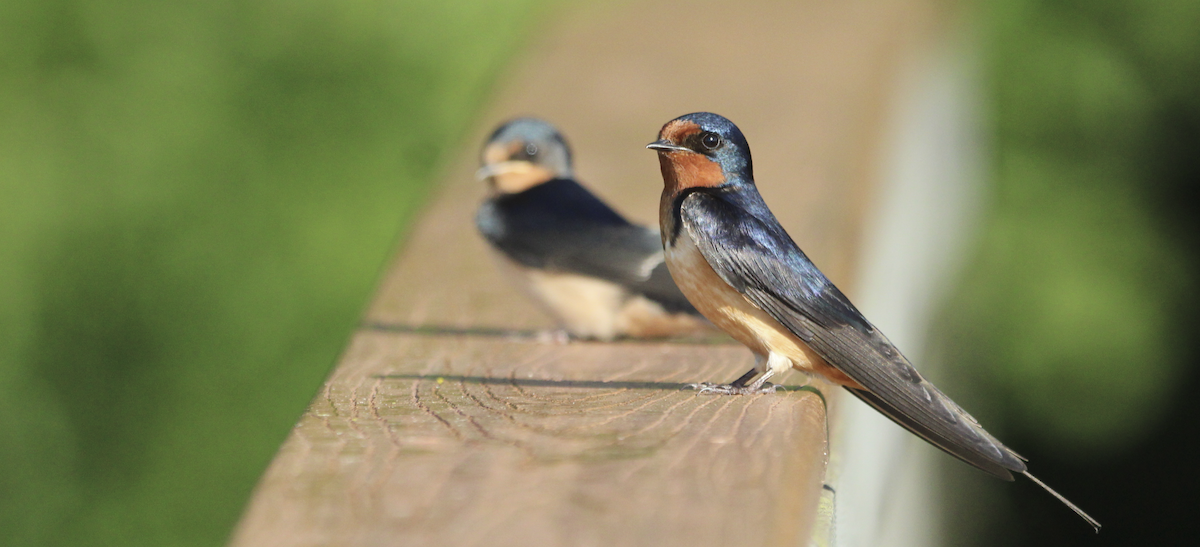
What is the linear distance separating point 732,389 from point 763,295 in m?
0.20

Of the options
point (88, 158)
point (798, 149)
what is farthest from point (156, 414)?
point (798, 149)

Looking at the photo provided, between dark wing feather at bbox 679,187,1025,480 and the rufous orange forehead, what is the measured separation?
122mm

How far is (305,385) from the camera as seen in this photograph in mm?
4297

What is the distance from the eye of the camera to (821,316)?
220 centimetres

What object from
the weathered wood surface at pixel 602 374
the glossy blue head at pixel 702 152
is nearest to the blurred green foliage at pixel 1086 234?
the weathered wood surface at pixel 602 374

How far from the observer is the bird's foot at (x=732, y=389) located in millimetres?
2141

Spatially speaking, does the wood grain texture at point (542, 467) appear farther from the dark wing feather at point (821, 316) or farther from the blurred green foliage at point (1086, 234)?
the blurred green foliage at point (1086, 234)

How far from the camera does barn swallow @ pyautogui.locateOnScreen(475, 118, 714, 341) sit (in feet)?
10.8

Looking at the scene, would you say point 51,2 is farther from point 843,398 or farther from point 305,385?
point 843,398

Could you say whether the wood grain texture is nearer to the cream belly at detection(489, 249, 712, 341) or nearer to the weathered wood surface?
the weathered wood surface

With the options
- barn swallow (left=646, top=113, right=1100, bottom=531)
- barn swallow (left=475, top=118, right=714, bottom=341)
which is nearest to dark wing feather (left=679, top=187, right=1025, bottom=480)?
barn swallow (left=646, top=113, right=1100, bottom=531)

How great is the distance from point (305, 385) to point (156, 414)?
1.80 ft

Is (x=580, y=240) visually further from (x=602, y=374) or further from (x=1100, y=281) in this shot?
(x=1100, y=281)

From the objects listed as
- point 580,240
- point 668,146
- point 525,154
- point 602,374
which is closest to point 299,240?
point 525,154
